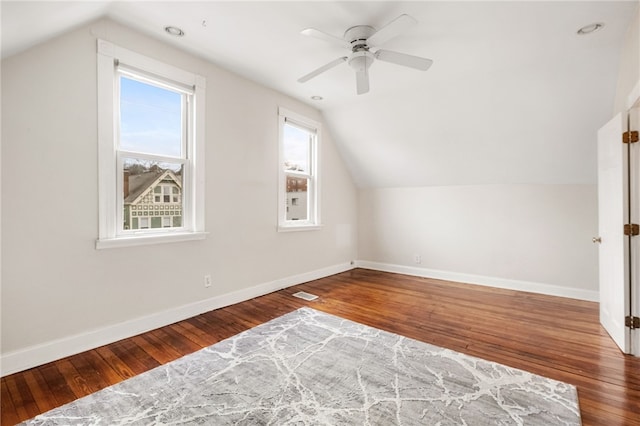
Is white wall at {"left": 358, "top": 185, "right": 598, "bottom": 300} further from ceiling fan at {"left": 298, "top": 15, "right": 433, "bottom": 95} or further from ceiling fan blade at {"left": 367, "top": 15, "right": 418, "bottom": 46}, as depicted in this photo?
ceiling fan blade at {"left": 367, "top": 15, "right": 418, "bottom": 46}

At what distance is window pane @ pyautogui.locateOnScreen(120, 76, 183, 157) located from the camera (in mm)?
2678

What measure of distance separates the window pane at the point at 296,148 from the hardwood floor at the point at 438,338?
6.04 ft

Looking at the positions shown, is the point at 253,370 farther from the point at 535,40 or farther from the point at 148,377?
the point at 535,40

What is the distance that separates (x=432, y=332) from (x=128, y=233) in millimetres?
2977

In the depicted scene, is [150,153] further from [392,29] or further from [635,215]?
[635,215]

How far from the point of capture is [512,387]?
191 centimetres

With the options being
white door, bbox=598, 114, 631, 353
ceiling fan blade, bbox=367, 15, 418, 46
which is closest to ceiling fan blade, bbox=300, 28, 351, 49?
ceiling fan blade, bbox=367, 15, 418, 46

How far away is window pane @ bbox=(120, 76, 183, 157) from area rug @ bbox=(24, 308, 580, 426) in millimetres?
1960

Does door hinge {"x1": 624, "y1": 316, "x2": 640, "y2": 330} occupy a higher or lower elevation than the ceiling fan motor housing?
lower

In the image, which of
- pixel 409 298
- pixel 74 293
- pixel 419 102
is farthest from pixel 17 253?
pixel 419 102

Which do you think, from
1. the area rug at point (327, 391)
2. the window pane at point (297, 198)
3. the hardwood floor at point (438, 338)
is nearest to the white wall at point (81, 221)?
the hardwood floor at point (438, 338)

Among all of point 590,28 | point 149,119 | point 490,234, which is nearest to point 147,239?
point 149,119

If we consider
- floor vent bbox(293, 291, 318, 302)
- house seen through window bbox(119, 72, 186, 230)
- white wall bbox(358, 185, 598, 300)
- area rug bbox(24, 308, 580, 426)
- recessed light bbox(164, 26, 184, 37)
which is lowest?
area rug bbox(24, 308, 580, 426)

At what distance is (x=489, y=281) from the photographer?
443cm
